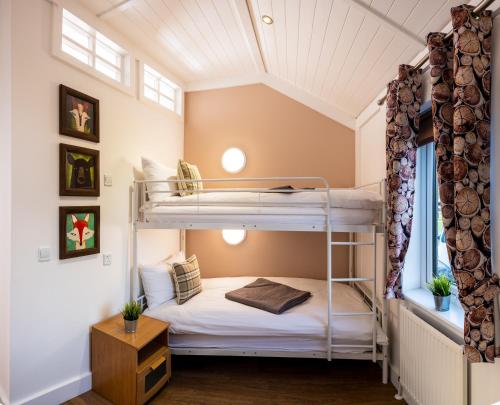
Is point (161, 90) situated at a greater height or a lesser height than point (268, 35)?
lesser

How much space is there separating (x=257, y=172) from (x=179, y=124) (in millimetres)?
1168

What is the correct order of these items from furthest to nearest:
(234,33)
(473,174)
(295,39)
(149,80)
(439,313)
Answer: (149,80) < (234,33) < (295,39) < (439,313) < (473,174)

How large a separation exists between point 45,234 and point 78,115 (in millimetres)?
898

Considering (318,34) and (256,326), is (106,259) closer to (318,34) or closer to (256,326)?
(256,326)

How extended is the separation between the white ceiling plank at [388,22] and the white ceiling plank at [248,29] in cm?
91

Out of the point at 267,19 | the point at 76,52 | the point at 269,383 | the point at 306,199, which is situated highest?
the point at 267,19

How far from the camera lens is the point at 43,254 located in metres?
1.84

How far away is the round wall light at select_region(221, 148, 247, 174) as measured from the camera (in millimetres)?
3408

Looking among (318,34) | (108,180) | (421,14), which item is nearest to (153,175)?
(108,180)

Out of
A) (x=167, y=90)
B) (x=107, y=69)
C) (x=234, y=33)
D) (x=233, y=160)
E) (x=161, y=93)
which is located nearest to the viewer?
(x=107, y=69)

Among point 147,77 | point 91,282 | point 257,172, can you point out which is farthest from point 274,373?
point 147,77

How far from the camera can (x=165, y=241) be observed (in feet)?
10.1

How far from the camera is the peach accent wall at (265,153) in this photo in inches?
130

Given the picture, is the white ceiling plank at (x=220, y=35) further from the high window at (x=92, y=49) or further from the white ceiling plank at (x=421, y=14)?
the white ceiling plank at (x=421, y=14)
